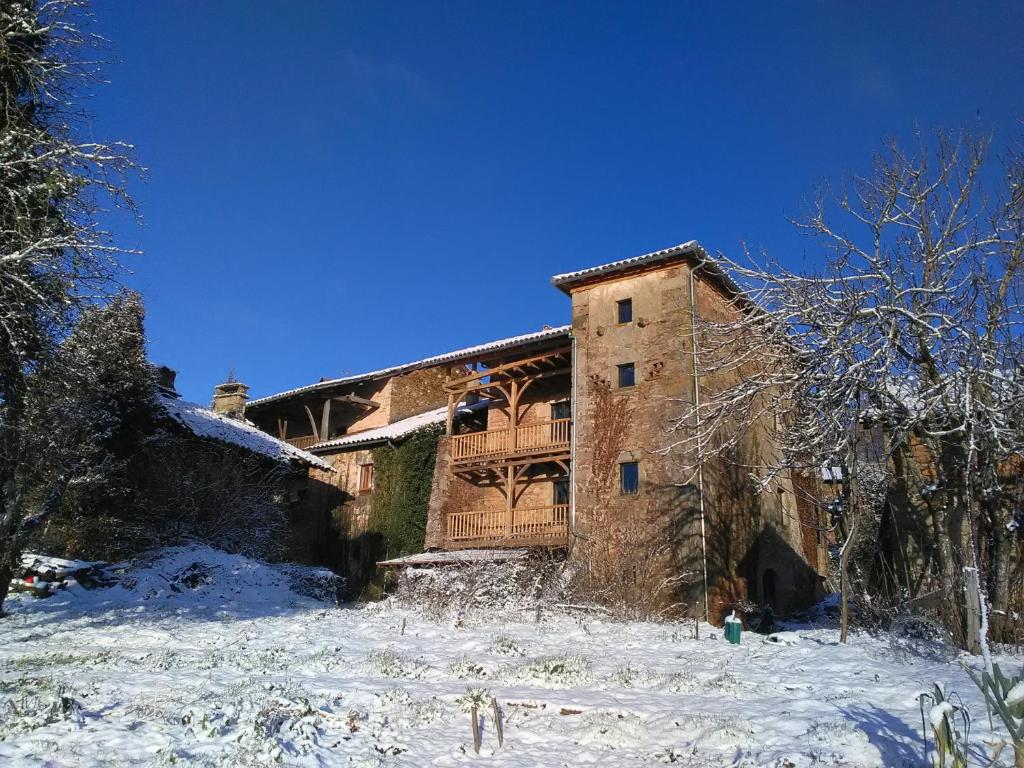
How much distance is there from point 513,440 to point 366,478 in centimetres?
699

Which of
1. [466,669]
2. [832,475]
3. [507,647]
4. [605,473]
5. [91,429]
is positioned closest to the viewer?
[466,669]

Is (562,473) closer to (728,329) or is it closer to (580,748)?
(728,329)

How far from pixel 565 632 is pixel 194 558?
32.7 feet

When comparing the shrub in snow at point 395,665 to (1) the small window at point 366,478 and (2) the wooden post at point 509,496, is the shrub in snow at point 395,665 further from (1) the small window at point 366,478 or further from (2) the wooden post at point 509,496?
(1) the small window at point 366,478

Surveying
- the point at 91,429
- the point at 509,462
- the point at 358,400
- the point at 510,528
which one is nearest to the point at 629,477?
the point at 510,528

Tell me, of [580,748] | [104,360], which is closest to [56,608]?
[104,360]

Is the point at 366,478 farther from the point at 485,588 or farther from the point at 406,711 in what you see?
the point at 406,711

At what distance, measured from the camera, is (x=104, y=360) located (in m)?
21.5

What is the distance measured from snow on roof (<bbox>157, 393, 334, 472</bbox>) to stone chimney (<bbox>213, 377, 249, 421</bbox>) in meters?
5.48

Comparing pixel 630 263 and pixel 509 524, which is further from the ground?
pixel 630 263

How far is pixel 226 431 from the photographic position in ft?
88.5

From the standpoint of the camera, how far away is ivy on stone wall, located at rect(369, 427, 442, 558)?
92.4 feet

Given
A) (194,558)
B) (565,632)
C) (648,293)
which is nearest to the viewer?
(565,632)

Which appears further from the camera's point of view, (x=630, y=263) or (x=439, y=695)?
(x=630, y=263)
